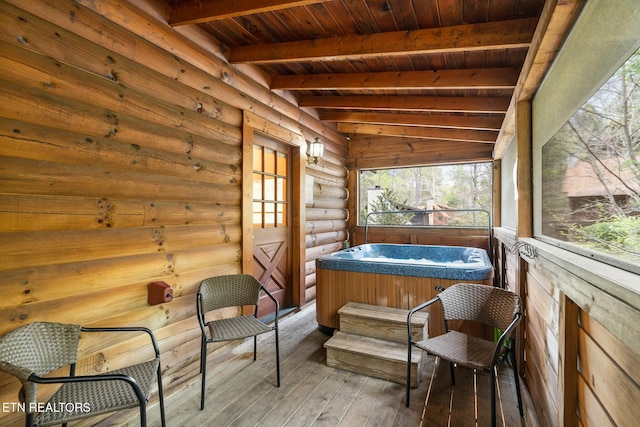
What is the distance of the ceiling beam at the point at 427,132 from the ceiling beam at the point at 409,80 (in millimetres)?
1585

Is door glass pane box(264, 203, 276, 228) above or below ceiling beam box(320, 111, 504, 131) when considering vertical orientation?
below

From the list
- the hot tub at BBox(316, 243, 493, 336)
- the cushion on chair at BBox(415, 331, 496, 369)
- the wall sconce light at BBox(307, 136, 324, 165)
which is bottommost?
the cushion on chair at BBox(415, 331, 496, 369)

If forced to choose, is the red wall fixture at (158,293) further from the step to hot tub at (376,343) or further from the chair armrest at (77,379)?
the step to hot tub at (376,343)

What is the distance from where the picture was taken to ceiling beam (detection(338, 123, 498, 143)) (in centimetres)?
412

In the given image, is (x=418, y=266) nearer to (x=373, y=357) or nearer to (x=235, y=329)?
(x=373, y=357)

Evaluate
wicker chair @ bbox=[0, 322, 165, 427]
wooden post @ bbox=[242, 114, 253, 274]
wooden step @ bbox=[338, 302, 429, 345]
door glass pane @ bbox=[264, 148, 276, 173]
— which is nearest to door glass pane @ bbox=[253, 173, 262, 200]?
door glass pane @ bbox=[264, 148, 276, 173]

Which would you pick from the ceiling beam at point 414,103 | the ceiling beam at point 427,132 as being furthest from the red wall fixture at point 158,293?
the ceiling beam at point 427,132

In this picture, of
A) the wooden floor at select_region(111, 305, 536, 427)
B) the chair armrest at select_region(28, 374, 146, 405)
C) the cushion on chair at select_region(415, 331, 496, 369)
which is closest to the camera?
the chair armrest at select_region(28, 374, 146, 405)

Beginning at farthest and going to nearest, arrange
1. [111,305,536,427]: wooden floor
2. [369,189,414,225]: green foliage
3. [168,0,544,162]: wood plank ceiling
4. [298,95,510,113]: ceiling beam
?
1. [369,189,414,225]: green foliage
2. [298,95,510,113]: ceiling beam
3. [168,0,544,162]: wood plank ceiling
4. [111,305,536,427]: wooden floor

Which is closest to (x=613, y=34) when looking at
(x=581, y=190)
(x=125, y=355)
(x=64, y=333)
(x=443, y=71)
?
(x=581, y=190)

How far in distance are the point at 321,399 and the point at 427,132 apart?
378 cm

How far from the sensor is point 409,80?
2.88 m

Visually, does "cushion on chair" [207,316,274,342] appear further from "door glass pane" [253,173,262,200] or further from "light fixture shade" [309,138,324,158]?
"light fixture shade" [309,138,324,158]

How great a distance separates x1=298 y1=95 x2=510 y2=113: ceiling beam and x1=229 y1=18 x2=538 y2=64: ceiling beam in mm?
1241
